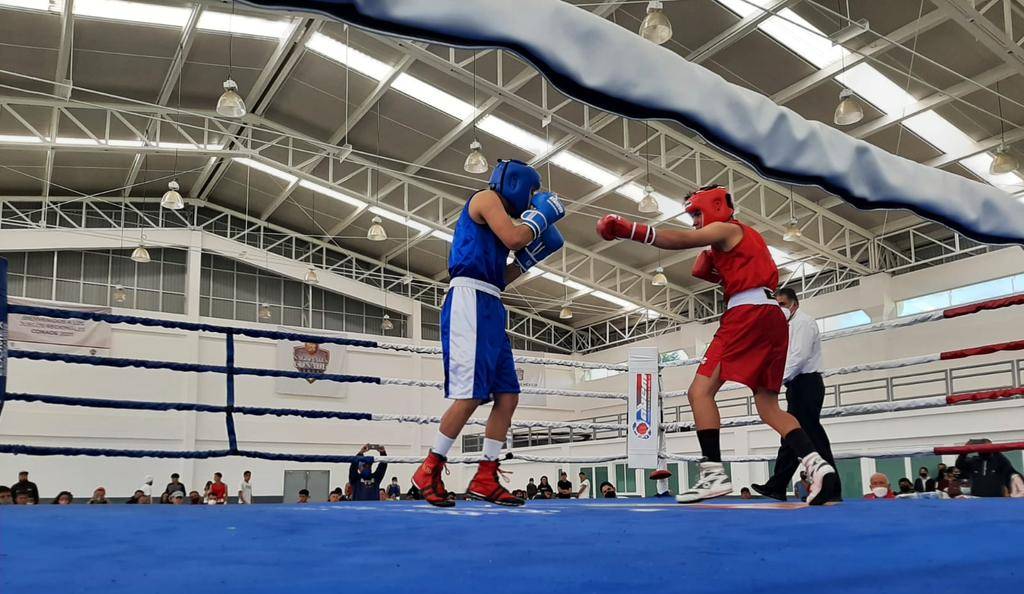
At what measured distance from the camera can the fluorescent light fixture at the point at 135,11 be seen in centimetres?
991

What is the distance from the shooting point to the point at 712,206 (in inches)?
115

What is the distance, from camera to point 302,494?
887 cm

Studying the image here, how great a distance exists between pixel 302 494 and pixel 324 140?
22.8 feet

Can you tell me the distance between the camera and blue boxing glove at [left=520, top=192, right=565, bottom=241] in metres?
2.63

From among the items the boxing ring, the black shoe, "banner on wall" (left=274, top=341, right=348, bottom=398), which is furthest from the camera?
"banner on wall" (left=274, top=341, right=348, bottom=398)

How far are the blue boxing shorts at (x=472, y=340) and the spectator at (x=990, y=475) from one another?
9.39 ft

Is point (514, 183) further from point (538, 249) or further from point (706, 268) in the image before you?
point (706, 268)

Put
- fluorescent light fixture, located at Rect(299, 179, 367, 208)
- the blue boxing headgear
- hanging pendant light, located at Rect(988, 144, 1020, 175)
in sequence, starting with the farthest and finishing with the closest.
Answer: fluorescent light fixture, located at Rect(299, 179, 367, 208) → hanging pendant light, located at Rect(988, 144, 1020, 175) → the blue boxing headgear

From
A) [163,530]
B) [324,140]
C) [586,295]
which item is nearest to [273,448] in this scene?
[324,140]

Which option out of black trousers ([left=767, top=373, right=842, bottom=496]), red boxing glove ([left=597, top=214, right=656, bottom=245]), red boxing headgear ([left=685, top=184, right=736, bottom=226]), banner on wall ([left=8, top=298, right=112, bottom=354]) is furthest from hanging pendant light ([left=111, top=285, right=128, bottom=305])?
red boxing glove ([left=597, top=214, right=656, bottom=245])

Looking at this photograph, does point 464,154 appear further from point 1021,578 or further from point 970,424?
point 1021,578

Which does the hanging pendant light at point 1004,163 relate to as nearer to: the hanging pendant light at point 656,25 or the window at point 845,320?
the hanging pendant light at point 656,25

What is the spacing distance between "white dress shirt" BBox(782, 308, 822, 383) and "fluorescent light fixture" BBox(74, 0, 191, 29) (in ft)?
29.3

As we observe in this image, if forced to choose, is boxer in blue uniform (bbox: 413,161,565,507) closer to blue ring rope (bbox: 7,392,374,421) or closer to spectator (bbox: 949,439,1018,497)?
blue ring rope (bbox: 7,392,374,421)
